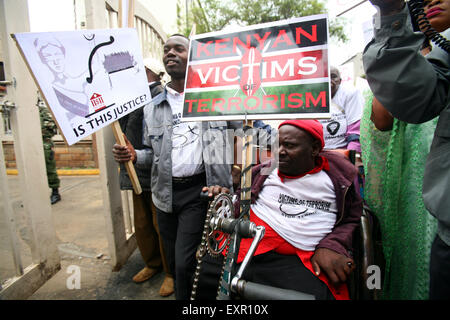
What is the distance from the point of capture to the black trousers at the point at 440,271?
1.02 metres

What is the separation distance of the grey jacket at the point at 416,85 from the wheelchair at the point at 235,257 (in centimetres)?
47

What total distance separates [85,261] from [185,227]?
1.69m

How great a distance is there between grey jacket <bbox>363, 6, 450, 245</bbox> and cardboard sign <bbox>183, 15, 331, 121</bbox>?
254 mm

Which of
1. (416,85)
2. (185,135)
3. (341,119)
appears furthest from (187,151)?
(341,119)

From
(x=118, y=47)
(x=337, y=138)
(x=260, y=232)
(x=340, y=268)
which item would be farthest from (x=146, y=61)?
(x=340, y=268)

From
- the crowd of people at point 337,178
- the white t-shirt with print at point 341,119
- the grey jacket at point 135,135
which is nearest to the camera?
the crowd of people at point 337,178

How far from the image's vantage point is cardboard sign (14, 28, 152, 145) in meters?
1.27

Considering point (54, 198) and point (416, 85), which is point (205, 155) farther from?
point (54, 198)

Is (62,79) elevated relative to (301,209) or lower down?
elevated

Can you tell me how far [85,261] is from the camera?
2760 millimetres

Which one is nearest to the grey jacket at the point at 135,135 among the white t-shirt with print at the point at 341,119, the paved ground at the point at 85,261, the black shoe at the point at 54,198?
the paved ground at the point at 85,261

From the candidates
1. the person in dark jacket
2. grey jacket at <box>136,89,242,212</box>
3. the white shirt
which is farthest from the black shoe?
the white shirt

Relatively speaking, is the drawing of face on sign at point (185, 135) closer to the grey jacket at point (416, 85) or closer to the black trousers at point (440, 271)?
the grey jacket at point (416, 85)

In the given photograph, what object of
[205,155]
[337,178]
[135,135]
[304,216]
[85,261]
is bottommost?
[85,261]
